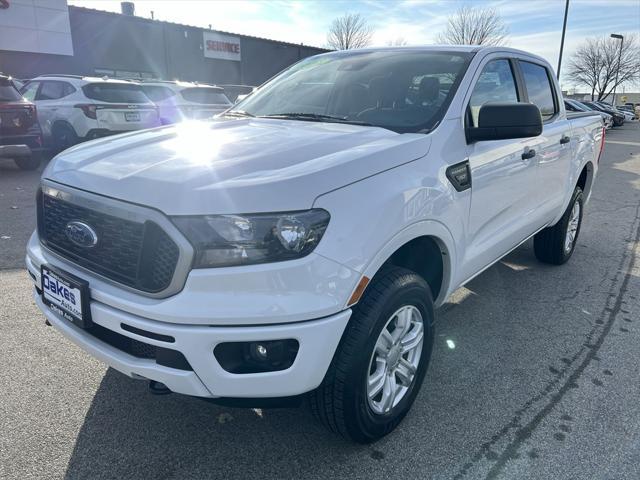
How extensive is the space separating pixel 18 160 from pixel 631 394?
1000cm

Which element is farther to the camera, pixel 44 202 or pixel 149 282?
pixel 44 202

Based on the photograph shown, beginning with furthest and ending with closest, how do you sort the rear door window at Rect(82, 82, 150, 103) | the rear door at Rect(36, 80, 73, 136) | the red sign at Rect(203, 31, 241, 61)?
the red sign at Rect(203, 31, 241, 61)
the rear door at Rect(36, 80, 73, 136)
the rear door window at Rect(82, 82, 150, 103)

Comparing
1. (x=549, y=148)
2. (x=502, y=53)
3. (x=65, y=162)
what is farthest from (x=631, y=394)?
(x=65, y=162)

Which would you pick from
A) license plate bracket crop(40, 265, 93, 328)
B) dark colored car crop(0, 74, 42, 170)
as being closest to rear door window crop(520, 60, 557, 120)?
license plate bracket crop(40, 265, 93, 328)

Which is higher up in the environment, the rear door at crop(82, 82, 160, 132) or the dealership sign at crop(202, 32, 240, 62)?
the dealership sign at crop(202, 32, 240, 62)

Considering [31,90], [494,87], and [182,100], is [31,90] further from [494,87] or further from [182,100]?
[494,87]

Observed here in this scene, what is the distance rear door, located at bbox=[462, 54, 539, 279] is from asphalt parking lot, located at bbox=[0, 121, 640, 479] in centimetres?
63

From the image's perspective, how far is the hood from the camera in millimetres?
1798

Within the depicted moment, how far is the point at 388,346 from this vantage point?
225cm

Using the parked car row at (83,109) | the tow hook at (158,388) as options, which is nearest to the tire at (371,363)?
the tow hook at (158,388)

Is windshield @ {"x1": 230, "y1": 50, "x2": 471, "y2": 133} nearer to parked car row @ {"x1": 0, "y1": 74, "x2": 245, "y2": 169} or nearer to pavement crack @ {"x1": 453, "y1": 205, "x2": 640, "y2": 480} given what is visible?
pavement crack @ {"x1": 453, "y1": 205, "x2": 640, "y2": 480}

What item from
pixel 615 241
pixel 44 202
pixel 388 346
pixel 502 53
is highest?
pixel 502 53

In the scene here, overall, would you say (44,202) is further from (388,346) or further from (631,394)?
(631,394)

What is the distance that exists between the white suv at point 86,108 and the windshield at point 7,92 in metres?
1.48
